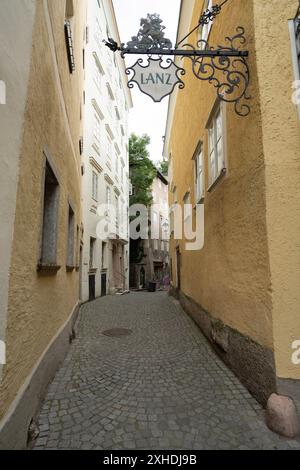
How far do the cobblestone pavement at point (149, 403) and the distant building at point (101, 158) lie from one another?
6.59m

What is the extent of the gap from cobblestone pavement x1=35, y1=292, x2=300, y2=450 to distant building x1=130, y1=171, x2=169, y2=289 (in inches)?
736

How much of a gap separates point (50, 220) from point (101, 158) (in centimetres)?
1073

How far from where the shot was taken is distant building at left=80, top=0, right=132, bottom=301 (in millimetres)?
11578

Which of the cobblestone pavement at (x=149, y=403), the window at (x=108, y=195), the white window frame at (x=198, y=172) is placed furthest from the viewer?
the window at (x=108, y=195)

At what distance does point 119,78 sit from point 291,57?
19541mm

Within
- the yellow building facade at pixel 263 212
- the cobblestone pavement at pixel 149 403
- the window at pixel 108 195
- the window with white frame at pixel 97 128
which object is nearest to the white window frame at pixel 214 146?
the yellow building facade at pixel 263 212

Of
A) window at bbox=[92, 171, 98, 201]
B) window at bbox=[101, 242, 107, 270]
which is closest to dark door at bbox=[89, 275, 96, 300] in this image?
window at bbox=[101, 242, 107, 270]

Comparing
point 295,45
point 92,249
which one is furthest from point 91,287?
point 295,45

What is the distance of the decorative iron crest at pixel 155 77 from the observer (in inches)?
121

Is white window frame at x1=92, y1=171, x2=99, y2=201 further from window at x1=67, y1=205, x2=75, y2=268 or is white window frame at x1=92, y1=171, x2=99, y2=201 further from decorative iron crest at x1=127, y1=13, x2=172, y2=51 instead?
decorative iron crest at x1=127, y1=13, x2=172, y2=51

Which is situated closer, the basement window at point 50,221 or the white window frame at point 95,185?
the basement window at point 50,221

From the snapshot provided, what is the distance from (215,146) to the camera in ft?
15.9

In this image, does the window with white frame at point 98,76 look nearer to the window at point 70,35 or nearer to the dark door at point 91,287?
the window at point 70,35
